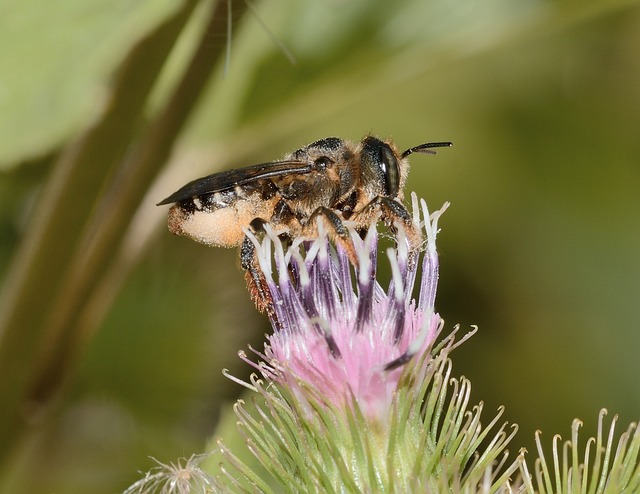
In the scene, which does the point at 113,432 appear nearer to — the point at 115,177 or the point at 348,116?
the point at 115,177

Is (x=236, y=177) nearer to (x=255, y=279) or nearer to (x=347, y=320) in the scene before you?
(x=255, y=279)

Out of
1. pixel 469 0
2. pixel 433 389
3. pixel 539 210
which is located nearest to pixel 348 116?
pixel 539 210

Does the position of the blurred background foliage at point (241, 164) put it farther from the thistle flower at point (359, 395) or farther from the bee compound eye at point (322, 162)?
the thistle flower at point (359, 395)

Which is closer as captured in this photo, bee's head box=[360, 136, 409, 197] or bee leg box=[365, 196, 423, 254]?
bee leg box=[365, 196, 423, 254]

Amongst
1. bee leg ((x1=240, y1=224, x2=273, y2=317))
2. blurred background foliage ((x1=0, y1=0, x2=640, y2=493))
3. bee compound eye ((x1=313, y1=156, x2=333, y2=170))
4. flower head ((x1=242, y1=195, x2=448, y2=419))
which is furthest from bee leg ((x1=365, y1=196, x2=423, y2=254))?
blurred background foliage ((x1=0, y1=0, x2=640, y2=493))

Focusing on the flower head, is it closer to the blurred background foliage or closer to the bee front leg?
the bee front leg
